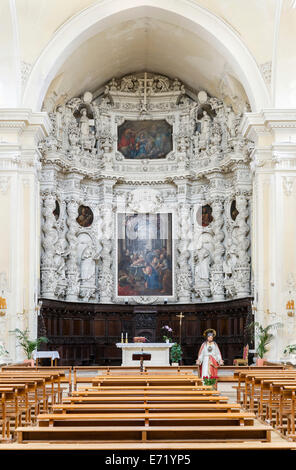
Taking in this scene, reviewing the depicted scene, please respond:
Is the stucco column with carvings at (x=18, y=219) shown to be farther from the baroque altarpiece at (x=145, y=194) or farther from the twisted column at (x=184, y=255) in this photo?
the twisted column at (x=184, y=255)

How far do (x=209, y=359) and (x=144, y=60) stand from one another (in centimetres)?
1700

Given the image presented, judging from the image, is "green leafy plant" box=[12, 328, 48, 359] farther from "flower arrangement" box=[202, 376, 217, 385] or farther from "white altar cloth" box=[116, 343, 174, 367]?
"flower arrangement" box=[202, 376, 217, 385]

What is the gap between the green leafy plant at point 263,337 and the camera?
21.5m

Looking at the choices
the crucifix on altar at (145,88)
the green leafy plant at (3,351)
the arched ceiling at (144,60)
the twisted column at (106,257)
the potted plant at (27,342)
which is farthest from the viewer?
the crucifix on altar at (145,88)

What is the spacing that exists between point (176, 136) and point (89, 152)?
373 centimetres

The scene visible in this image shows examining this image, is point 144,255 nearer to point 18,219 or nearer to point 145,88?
point 145,88

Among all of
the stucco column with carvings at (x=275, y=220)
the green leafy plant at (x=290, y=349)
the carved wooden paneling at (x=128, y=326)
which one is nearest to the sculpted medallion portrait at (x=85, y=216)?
the carved wooden paneling at (x=128, y=326)

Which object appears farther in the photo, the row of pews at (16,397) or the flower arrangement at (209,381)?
the flower arrangement at (209,381)

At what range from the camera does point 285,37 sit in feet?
74.3

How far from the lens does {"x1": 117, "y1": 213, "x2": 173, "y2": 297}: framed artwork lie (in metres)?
28.6

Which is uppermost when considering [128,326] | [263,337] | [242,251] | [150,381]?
[242,251]

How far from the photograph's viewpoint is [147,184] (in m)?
29.3

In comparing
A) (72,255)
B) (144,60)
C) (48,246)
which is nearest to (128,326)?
(72,255)

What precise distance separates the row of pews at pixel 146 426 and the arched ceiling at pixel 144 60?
64.9ft
